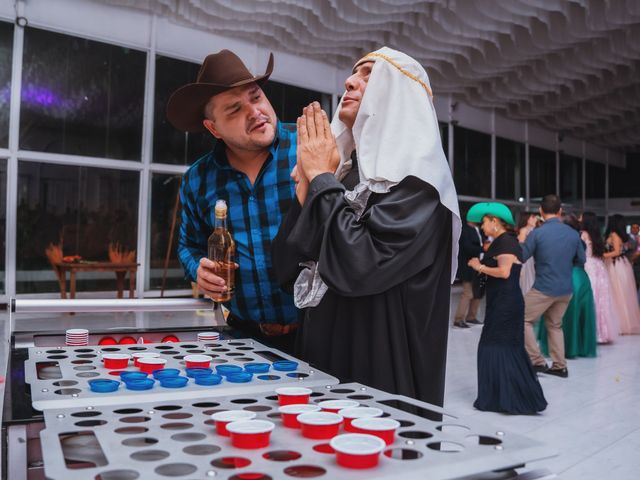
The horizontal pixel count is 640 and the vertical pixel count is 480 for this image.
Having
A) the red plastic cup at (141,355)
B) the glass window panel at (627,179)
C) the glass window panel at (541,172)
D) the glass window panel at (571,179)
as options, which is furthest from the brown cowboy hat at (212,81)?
the glass window panel at (627,179)

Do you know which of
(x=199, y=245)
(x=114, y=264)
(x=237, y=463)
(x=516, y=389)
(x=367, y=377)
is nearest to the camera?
(x=237, y=463)

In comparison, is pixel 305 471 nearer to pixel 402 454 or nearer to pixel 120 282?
pixel 402 454

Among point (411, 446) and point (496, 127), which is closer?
point (411, 446)

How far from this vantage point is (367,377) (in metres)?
1.47

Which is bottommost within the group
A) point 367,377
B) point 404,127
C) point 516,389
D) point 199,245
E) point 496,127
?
point 516,389

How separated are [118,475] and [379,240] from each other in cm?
73

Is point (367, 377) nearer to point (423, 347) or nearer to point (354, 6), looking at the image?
point (423, 347)

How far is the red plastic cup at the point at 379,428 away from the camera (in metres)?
0.78

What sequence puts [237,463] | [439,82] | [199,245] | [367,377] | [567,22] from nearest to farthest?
[237,463]
[367,377]
[199,245]
[567,22]
[439,82]

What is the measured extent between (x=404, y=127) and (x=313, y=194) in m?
0.29

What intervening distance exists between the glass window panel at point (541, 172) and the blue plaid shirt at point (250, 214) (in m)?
14.3

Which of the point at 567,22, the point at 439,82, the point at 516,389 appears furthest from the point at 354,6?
the point at 516,389

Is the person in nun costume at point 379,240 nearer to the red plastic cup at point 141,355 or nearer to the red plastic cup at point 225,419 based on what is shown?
the red plastic cup at point 141,355

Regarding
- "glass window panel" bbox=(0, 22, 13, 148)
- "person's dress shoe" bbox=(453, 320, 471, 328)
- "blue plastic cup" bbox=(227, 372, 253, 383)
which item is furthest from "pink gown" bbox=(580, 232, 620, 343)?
"glass window panel" bbox=(0, 22, 13, 148)
